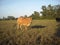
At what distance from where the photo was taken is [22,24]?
12.2 meters

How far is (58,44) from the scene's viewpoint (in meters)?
6.02

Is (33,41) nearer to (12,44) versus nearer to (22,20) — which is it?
→ (12,44)

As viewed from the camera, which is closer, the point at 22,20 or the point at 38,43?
the point at 38,43

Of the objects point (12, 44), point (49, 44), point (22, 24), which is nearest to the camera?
point (12, 44)

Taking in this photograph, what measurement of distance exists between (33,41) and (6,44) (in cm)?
96

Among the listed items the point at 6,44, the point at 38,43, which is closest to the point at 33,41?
the point at 38,43

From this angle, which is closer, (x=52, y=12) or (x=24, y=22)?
(x=24, y=22)

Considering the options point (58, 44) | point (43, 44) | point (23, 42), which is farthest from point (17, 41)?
point (58, 44)

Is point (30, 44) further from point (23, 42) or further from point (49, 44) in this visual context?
point (49, 44)

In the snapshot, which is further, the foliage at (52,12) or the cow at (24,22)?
the foliage at (52,12)

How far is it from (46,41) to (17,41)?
3.61 ft

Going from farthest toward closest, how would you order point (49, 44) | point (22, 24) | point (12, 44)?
point (22, 24), point (49, 44), point (12, 44)

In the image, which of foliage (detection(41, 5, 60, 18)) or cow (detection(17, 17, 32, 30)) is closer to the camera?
cow (detection(17, 17, 32, 30))

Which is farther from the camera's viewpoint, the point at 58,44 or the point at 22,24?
the point at 22,24
